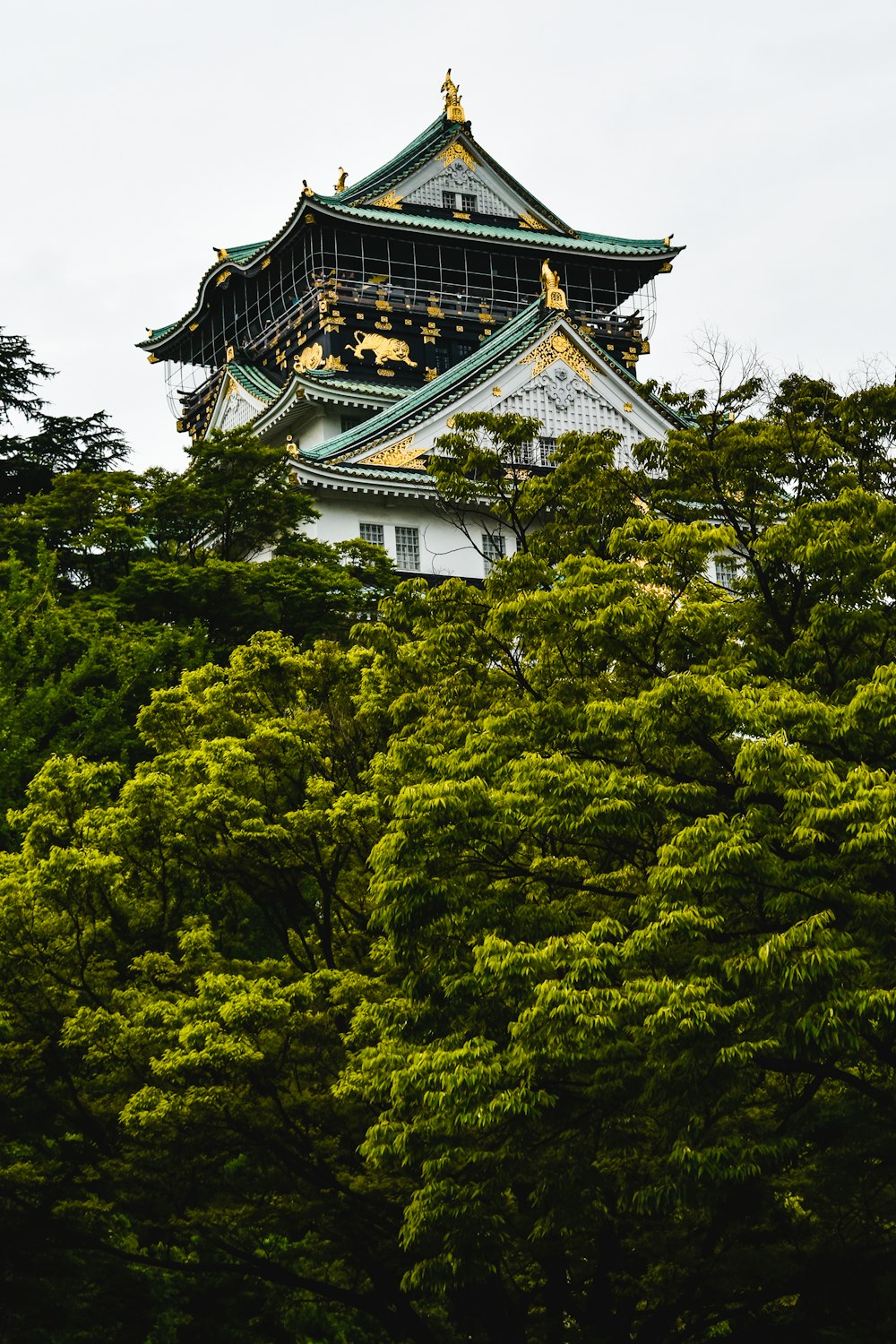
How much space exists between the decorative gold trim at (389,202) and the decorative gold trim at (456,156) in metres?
2.60

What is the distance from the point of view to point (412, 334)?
154ft

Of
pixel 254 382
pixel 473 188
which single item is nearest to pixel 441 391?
pixel 254 382

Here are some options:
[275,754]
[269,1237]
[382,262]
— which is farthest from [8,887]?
[382,262]

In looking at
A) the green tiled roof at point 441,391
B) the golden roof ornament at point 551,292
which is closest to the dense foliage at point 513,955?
the green tiled roof at point 441,391

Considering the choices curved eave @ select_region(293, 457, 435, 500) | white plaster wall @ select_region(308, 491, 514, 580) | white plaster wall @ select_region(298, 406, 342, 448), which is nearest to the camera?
curved eave @ select_region(293, 457, 435, 500)

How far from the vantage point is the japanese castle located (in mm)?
37250

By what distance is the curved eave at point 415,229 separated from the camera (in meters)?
46.6

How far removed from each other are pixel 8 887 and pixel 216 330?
125ft

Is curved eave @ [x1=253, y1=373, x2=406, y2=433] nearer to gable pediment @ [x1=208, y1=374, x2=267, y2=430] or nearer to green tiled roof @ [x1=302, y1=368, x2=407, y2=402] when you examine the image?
green tiled roof @ [x1=302, y1=368, x2=407, y2=402]

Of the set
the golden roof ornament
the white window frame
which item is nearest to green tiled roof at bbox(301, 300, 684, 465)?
the golden roof ornament

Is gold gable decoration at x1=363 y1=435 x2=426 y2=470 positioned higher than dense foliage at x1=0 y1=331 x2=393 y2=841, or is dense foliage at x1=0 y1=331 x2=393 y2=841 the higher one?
gold gable decoration at x1=363 y1=435 x2=426 y2=470

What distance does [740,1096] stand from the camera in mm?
12805

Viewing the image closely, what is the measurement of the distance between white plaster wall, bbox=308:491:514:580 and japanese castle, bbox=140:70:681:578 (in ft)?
0.14

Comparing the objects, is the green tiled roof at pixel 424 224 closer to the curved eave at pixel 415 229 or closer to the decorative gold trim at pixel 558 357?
the curved eave at pixel 415 229
